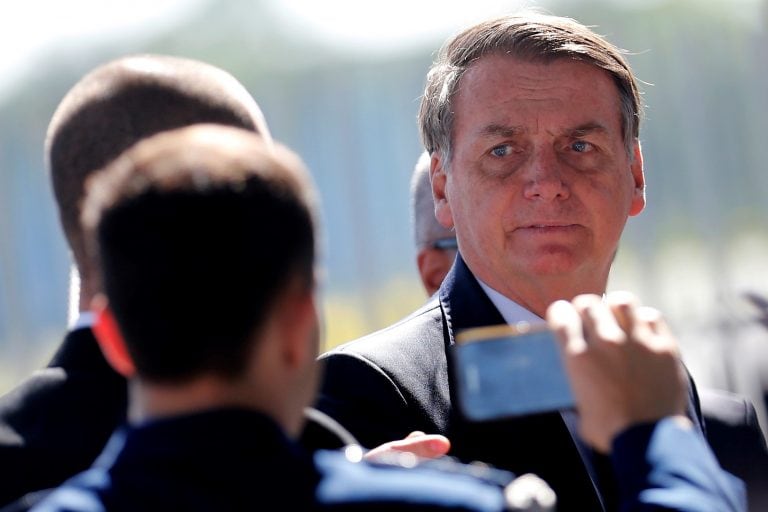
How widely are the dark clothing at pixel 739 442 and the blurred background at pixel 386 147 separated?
432cm

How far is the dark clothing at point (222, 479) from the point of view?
1.18 meters

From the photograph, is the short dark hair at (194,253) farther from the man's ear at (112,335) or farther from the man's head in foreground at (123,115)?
the man's head in foreground at (123,115)

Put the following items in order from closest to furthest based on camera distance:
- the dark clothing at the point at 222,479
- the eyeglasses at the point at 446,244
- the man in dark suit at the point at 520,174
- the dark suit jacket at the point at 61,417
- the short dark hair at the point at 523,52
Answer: the dark clothing at the point at 222,479 → the dark suit jacket at the point at 61,417 → the man in dark suit at the point at 520,174 → the short dark hair at the point at 523,52 → the eyeglasses at the point at 446,244

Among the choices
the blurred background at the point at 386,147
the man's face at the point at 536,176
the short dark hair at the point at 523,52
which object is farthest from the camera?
the blurred background at the point at 386,147

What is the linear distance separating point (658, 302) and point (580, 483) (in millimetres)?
6159

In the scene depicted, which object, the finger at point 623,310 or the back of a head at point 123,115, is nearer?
the finger at point 623,310

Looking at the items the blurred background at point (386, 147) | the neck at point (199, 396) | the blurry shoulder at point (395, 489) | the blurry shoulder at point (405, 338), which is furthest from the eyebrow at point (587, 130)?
the blurred background at point (386, 147)

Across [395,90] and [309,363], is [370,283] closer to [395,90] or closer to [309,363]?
[395,90]

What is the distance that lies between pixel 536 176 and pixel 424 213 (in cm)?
84

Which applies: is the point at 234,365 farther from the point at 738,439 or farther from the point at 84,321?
the point at 738,439

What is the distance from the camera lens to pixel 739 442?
2295mm

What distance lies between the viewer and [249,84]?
7.17 metres

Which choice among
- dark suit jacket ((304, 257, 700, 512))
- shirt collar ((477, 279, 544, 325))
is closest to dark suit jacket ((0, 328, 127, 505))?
dark suit jacket ((304, 257, 700, 512))

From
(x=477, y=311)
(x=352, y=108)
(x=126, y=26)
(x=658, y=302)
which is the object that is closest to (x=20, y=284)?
(x=126, y=26)
